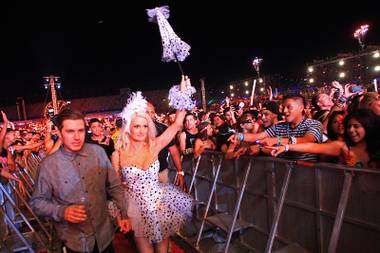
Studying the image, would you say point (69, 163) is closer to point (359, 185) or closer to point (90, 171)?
point (90, 171)

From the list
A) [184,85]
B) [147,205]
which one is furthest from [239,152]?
[147,205]

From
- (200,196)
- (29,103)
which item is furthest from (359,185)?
(29,103)

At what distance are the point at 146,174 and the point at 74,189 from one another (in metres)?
1.07

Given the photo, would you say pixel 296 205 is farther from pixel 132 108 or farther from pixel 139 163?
pixel 132 108

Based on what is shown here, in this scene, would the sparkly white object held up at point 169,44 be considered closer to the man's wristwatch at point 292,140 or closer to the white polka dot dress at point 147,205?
the white polka dot dress at point 147,205

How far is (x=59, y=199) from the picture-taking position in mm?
2916

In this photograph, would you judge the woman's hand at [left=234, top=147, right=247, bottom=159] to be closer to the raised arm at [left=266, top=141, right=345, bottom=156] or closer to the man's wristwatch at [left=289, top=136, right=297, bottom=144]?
the man's wristwatch at [left=289, top=136, right=297, bottom=144]

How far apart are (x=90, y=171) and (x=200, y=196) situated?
372 centimetres

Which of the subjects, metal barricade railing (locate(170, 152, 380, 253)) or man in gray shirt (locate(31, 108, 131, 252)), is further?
metal barricade railing (locate(170, 152, 380, 253))

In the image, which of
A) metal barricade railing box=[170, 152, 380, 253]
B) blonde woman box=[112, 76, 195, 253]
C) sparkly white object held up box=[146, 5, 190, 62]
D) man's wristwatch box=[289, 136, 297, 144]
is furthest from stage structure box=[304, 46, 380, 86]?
blonde woman box=[112, 76, 195, 253]

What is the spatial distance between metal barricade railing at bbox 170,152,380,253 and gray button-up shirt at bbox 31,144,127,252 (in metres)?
1.96

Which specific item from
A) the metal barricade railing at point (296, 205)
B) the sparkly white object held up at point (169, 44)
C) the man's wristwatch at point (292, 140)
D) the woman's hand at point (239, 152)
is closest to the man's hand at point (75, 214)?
the sparkly white object held up at point (169, 44)

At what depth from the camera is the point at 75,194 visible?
115 inches

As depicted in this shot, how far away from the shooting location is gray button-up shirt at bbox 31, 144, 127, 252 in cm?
285
